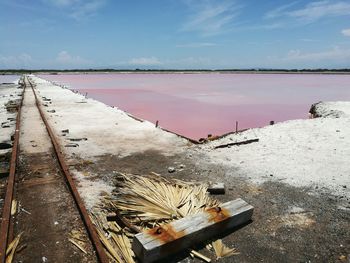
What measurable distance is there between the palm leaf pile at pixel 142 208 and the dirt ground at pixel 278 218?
469 millimetres

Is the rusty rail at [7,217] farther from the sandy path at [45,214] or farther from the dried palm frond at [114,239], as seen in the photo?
the dried palm frond at [114,239]

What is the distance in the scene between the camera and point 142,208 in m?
5.68

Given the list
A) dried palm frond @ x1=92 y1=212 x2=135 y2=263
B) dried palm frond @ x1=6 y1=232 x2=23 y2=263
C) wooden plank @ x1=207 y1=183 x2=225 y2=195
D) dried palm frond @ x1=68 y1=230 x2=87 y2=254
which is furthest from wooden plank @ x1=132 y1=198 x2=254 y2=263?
dried palm frond @ x1=6 y1=232 x2=23 y2=263

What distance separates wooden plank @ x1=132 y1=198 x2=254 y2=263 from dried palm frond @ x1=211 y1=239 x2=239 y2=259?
0.20 meters

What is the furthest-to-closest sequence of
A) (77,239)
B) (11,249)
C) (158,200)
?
(158,200)
(77,239)
(11,249)

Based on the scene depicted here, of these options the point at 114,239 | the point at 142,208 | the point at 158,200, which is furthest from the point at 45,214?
the point at 158,200

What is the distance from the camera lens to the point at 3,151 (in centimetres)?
963

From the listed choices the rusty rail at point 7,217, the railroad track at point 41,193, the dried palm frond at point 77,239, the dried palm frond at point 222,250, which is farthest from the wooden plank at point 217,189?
the rusty rail at point 7,217

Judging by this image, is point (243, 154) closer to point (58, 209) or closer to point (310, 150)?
point (310, 150)

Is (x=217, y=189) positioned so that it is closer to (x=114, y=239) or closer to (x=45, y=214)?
(x=114, y=239)

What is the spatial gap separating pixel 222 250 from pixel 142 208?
1.64 meters

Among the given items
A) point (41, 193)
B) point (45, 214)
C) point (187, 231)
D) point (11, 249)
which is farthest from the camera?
point (41, 193)

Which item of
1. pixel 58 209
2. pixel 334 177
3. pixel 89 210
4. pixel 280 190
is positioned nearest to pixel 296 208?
pixel 280 190

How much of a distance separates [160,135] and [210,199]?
603 centimetres
